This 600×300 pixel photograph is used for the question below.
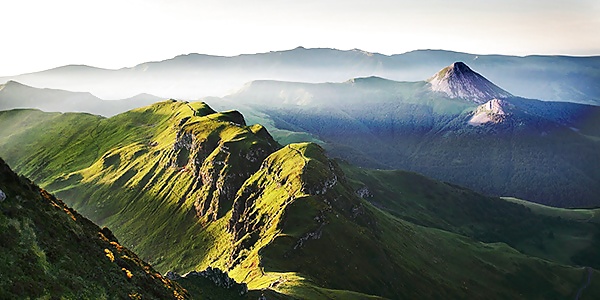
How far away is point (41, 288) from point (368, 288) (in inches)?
5944

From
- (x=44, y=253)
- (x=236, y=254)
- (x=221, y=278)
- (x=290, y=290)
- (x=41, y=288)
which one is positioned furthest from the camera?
(x=236, y=254)

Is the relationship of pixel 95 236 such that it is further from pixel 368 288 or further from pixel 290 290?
pixel 368 288

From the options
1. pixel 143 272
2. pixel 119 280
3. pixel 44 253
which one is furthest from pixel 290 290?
pixel 44 253

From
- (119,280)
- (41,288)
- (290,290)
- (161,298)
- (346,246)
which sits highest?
(41,288)

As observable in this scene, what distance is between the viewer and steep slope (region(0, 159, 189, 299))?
47.9 m

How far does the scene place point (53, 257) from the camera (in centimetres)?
5362

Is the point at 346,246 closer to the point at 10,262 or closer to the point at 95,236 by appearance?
the point at 95,236

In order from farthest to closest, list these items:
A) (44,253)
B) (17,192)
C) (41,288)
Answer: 1. (17,192)
2. (44,253)
3. (41,288)

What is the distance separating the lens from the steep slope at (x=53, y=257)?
47875mm

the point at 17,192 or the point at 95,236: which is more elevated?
the point at 17,192

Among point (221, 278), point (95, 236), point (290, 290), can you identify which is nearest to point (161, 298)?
point (95, 236)

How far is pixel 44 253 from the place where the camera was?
5306 cm

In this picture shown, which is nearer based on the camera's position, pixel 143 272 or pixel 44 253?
pixel 44 253

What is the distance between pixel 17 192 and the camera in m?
58.0
